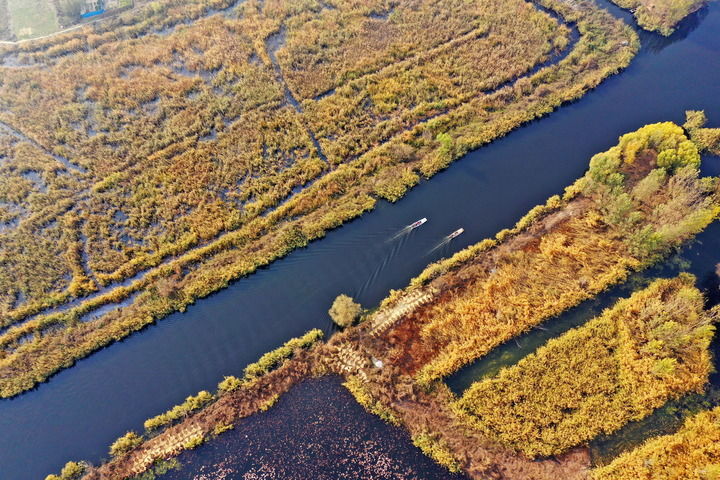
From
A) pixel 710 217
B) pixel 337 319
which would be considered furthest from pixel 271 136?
pixel 710 217

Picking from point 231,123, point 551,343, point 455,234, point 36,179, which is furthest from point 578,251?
point 36,179

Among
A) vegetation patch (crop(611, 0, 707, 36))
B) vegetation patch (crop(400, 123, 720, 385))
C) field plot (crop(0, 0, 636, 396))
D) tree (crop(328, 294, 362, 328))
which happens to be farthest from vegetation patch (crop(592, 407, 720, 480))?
vegetation patch (crop(611, 0, 707, 36))

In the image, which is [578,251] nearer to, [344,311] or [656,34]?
[344,311]

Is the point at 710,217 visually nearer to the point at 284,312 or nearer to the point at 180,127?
the point at 284,312

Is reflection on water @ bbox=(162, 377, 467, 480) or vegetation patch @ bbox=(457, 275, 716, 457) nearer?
reflection on water @ bbox=(162, 377, 467, 480)

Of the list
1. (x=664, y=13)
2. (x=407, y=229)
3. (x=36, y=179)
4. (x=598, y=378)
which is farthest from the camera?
(x=664, y=13)

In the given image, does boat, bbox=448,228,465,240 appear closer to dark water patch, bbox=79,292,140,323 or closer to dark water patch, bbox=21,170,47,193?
dark water patch, bbox=79,292,140,323
